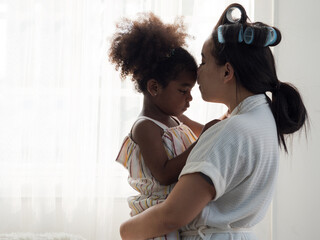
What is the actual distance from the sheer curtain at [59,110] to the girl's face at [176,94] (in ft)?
4.07

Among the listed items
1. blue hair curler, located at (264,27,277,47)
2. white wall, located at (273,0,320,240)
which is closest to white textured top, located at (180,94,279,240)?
blue hair curler, located at (264,27,277,47)

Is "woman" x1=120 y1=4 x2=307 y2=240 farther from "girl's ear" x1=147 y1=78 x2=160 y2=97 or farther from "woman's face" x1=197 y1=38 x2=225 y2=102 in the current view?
"girl's ear" x1=147 y1=78 x2=160 y2=97

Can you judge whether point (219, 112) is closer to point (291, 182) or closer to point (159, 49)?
point (291, 182)

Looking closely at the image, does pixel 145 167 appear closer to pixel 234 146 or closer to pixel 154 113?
pixel 154 113

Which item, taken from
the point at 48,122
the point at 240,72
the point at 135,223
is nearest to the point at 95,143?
the point at 48,122

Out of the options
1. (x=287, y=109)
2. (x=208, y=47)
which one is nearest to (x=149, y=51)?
(x=208, y=47)

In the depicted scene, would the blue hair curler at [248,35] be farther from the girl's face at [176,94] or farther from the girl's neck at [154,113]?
the girl's neck at [154,113]

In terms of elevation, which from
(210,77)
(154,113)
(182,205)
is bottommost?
(182,205)

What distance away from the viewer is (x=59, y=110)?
2.79 m

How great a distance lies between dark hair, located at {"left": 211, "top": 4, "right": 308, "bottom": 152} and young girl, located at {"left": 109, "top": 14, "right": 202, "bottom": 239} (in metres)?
0.29

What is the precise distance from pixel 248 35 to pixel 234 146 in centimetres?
30

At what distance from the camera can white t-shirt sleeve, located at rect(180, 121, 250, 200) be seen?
115 centimetres

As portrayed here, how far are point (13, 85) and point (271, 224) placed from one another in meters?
1.83

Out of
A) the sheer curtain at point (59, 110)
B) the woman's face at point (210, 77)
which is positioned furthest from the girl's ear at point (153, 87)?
the sheer curtain at point (59, 110)
